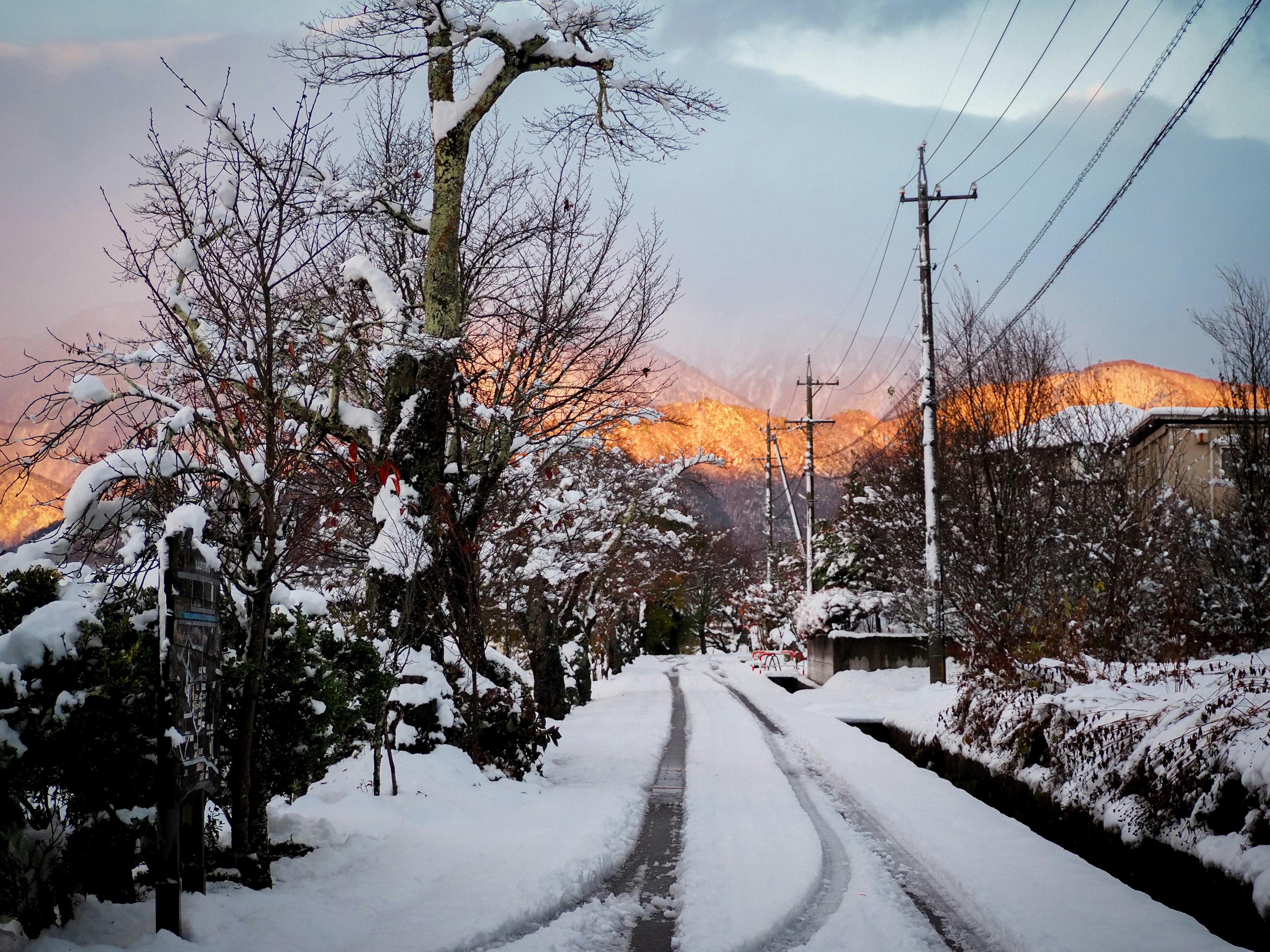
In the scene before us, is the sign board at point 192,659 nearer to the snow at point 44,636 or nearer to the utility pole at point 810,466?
the snow at point 44,636

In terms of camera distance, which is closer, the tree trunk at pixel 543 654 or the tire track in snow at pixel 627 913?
the tire track in snow at pixel 627 913

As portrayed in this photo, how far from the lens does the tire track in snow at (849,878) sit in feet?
17.6

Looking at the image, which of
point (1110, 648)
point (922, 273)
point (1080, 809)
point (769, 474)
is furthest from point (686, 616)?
point (1080, 809)

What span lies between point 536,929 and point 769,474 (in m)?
45.1

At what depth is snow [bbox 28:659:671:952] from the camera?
4.89 metres

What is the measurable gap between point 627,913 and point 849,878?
1.82m

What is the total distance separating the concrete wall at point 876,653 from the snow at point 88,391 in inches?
869

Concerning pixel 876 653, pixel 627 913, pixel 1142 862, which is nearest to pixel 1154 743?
pixel 1142 862

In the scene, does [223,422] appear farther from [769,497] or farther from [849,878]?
[769,497]

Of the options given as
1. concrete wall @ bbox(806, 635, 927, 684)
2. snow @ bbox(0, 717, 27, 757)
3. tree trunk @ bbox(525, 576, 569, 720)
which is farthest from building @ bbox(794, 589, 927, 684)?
snow @ bbox(0, 717, 27, 757)

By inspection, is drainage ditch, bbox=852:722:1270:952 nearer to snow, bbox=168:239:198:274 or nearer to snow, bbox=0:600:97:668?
snow, bbox=0:600:97:668

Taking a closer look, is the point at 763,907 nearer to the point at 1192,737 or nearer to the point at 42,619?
the point at 1192,737

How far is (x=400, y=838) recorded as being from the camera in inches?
293

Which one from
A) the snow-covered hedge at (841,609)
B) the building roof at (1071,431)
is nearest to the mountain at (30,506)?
the building roof at (1071,431)
